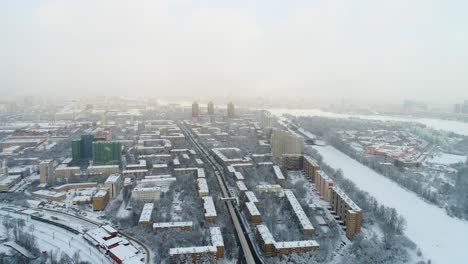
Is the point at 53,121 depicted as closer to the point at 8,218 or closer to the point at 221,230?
the point at 8,218

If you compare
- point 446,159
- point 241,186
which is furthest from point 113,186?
point 446,159

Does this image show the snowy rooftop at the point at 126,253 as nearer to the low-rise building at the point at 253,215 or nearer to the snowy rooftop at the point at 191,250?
the snowy rooftop at the point at 191,250

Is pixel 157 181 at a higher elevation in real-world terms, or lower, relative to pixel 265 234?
higher

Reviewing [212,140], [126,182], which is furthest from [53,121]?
[126,182]

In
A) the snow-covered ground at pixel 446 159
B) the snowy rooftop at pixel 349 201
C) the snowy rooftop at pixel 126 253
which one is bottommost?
the snowy rooftop at pixel 126 253

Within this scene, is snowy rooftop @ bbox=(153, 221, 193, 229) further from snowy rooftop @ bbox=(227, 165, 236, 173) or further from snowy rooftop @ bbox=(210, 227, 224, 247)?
snowy rooftop @ bbox=(227, 165, 236, 173)

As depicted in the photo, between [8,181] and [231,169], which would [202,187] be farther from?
[8,181]

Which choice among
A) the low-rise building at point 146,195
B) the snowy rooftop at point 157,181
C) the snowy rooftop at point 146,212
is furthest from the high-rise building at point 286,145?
the snowy rooftop at point 146,212
